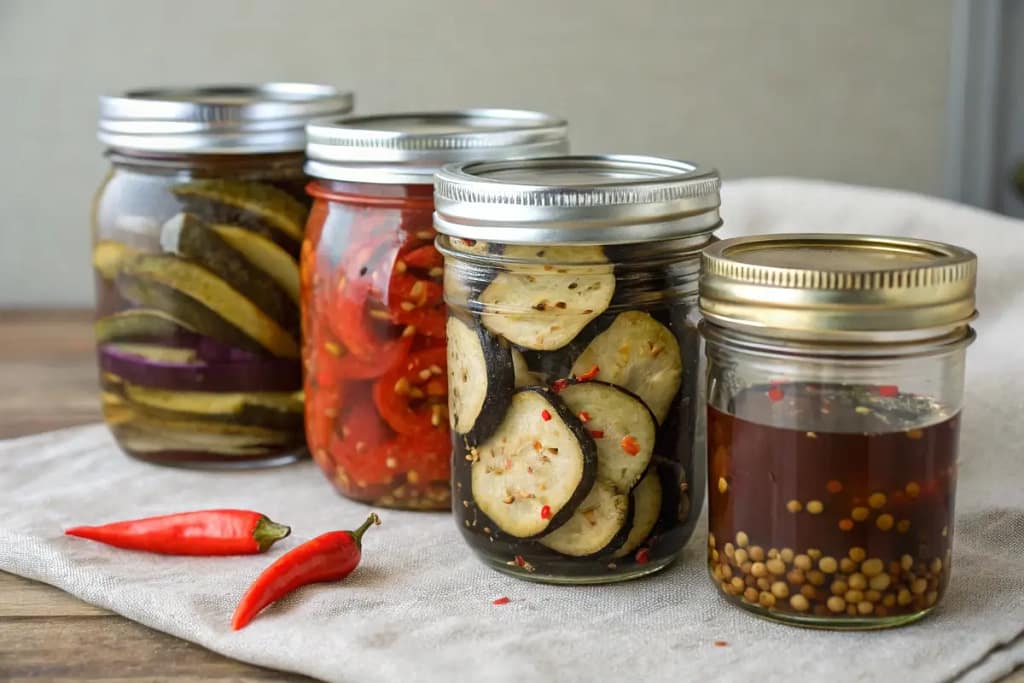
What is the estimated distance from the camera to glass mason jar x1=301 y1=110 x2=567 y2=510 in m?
1.37

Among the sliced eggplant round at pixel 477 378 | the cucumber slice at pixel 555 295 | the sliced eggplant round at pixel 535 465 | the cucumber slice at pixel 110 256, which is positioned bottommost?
the sliced eggplant round at pixel 535 465

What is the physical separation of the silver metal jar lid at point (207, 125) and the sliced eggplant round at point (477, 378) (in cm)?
42

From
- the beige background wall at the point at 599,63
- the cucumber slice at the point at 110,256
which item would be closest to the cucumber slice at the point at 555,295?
the cucumber slice at the point at 110,256

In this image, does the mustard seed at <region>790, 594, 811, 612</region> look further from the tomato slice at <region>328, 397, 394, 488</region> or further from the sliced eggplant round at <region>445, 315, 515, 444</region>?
the tomato slice at <region>328, 397, 394, 488</region>

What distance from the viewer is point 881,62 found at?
231cm

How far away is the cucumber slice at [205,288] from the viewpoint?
1533 mm

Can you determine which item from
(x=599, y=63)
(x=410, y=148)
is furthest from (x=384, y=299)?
(x=599, y=63)

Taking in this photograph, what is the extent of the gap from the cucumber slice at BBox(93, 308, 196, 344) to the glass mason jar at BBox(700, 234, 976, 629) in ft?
2.35

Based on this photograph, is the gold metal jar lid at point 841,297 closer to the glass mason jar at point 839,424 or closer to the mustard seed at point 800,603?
the glass mason jar at point 839,424

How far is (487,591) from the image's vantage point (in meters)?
1.22

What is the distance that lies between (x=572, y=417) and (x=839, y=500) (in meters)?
0.24

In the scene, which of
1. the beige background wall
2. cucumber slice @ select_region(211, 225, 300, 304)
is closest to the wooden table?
cucumber slice @ select_region(211, 225, 300, 304)

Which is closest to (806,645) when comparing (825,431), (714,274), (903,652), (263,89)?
(903,652)

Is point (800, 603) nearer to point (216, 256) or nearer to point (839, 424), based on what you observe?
point (839, 424)
